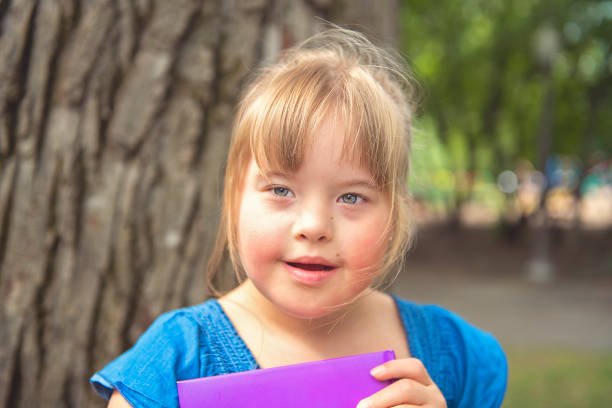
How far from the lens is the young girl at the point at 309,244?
1226 mm

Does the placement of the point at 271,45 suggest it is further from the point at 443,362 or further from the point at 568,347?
the point at 568,347

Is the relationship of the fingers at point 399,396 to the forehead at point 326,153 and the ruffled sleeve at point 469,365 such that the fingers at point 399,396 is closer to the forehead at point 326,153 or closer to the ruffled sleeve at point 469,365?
the ruffled sleeve at point 469,365

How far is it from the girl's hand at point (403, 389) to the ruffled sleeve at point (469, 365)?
0.81 feet

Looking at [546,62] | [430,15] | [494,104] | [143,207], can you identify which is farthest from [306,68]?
[494,104]

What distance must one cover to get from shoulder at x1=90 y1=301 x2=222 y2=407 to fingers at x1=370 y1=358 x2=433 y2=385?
43 centimetres

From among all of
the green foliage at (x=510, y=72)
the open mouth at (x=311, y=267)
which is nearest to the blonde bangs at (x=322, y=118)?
the open mouth at (x=311, y=267)

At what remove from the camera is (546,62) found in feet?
34.6

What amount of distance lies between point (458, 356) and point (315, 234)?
624 mm

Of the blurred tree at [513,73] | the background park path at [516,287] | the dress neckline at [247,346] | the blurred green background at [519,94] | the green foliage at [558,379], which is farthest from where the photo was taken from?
the blurred tree at [513,73]

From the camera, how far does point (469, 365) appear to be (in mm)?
1509

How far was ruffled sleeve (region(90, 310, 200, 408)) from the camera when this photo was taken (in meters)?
1.24

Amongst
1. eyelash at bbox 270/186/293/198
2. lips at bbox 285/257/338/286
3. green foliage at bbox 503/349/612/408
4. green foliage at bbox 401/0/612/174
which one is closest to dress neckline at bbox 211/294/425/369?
lips at bbox 285/257/338/286

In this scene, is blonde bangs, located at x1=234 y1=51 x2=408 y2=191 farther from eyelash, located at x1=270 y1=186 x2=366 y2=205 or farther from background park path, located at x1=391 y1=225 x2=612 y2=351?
background park path, located at x1=391 y1=225 x2=612 y2=351

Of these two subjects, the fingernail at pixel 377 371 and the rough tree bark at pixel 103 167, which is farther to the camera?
the rough tree bark at pixel 103 167
